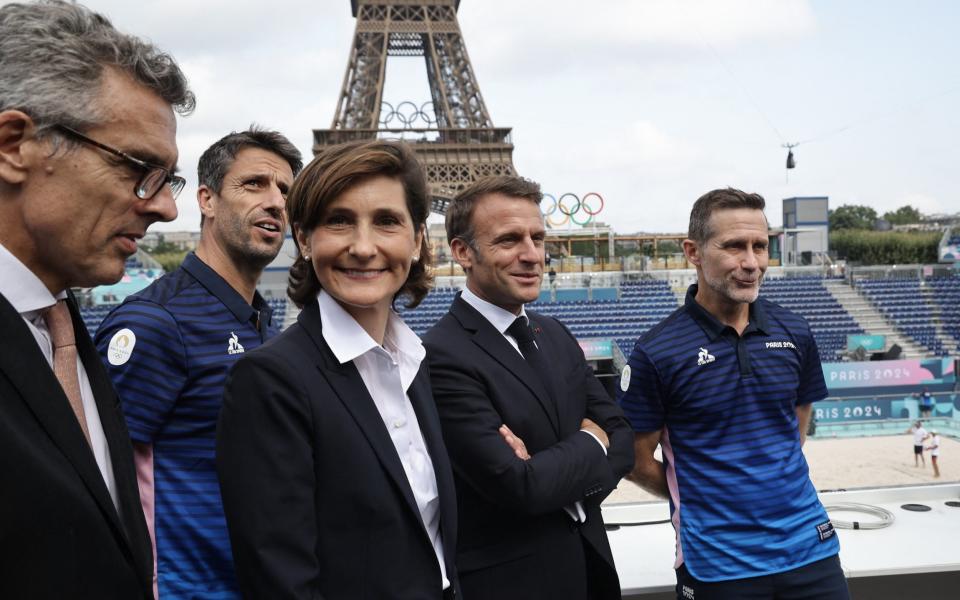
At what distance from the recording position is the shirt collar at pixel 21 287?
1022 millimetres

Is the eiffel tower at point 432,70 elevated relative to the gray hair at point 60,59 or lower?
elevated

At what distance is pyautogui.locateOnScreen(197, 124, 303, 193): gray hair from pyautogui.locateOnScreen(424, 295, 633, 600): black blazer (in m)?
0.82

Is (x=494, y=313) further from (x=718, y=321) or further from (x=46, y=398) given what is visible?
(x=46, y=398)

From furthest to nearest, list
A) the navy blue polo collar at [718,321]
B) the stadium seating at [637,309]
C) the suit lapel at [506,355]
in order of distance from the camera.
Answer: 1. the stadium seating at [637,309]
2. the navy blue polo collar at [718,321]
3. the suit lapel at [506,355]

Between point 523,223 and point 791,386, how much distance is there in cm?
113

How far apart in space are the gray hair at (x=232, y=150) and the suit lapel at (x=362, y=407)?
0.99m

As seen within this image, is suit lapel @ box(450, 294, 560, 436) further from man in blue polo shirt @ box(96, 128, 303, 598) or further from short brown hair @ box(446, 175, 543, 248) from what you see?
man in blue polo shirt @ box(96, 128, 303, 598)

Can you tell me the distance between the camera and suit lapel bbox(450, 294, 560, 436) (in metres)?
1.93

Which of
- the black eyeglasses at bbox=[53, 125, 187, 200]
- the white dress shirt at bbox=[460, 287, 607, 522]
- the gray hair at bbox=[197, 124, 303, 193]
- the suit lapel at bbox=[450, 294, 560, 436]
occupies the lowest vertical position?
the suit lapel at bbox=[450, 294, 560, 436]

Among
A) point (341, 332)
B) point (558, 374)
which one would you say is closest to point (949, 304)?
point (558, 374)

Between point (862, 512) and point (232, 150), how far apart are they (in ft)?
9.47

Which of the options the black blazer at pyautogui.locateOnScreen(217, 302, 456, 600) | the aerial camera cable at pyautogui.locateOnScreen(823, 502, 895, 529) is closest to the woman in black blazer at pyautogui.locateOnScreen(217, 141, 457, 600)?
the black blazer at pyautogui.locateOnScreen(217, 302, 456, 600)

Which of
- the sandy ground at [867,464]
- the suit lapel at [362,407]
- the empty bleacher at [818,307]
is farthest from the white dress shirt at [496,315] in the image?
the empty bleacher at [818,307]

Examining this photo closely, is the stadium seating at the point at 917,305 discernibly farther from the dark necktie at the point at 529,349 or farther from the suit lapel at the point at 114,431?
the suit lapel at the point at 114,431
